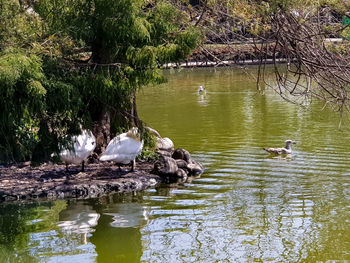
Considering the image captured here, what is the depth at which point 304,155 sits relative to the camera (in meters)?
14.3

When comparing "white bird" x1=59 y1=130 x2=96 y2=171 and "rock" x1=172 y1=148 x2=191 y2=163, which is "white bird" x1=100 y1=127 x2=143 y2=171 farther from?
"rock" x1=172 y1=148 x2=191 y2=163

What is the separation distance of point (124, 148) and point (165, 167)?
0.96m

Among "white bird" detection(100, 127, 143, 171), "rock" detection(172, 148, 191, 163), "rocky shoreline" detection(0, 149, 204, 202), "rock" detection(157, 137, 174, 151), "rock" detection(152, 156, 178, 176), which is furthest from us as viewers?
"rock" detection(157, 137, 174, 151)

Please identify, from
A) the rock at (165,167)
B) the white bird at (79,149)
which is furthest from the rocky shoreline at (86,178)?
the white bird at (79,149)

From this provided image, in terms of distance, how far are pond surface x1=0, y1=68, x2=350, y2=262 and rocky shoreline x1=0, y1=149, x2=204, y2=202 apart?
1.01 feet

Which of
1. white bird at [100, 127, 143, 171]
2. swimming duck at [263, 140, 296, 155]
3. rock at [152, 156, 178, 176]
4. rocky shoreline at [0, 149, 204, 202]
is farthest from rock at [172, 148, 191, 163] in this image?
swimming duck at [263, 140, 296, 155]

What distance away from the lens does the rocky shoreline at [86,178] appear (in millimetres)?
10617

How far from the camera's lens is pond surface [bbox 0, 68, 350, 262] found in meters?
8.03

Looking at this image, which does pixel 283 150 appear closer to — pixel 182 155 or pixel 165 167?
pixel 182 155

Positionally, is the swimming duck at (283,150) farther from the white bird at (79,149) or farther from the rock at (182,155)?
the white bird at (79,149)

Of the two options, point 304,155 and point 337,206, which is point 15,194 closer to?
point 337,206

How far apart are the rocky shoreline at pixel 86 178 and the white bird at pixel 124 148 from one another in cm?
37

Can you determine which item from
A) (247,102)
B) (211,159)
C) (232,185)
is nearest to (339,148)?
(211,159)

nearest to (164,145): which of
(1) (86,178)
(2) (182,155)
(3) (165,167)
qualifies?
(2) (182,155)
